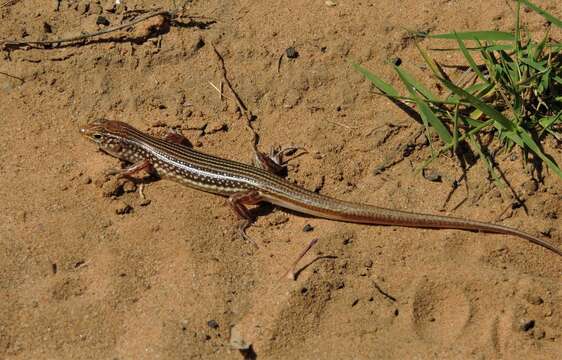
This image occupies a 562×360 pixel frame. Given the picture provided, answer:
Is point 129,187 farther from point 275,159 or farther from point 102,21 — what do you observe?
point 102,21

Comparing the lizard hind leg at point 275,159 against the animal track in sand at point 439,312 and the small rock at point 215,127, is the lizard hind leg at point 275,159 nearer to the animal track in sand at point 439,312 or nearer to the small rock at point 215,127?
the small rock at point 215,127

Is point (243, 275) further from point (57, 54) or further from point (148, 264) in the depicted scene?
point (57, 54)

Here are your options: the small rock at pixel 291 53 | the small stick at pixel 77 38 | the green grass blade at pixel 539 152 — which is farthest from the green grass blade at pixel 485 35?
the small stick at pixel 77 38

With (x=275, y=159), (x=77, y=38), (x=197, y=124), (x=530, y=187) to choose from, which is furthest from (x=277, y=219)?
(x=77, y=38)

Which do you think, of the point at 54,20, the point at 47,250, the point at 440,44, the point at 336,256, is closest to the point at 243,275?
the point at 336,256

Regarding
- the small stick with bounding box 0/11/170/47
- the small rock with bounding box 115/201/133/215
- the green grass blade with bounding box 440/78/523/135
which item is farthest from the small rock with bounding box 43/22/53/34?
the green grass blade with bounding box 440/78/523/135
